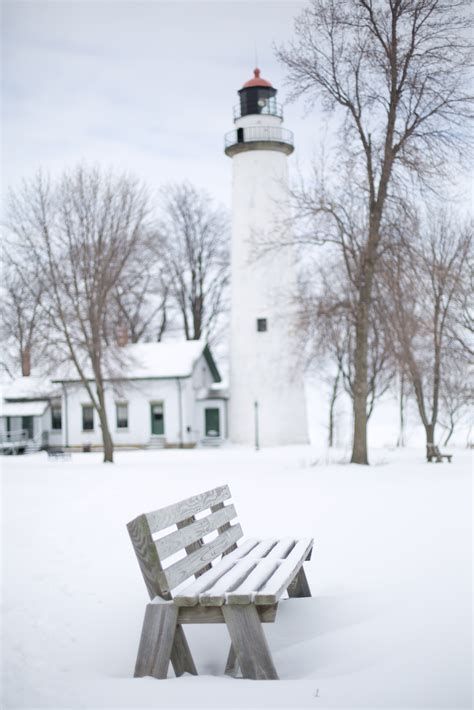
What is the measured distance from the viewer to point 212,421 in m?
38.0

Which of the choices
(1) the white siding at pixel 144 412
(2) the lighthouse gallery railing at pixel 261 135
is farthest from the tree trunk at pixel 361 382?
(1) the white siding at pixel 144 412

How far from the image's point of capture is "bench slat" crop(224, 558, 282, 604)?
4359mm

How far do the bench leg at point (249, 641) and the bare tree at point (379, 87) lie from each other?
22.4 ft

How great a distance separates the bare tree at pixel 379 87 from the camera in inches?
424

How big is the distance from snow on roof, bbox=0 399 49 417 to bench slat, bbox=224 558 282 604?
3442cm

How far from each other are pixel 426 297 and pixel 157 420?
16661 millimetres

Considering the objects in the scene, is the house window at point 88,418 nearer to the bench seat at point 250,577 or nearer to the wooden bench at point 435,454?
the wooden bench at point 435,454

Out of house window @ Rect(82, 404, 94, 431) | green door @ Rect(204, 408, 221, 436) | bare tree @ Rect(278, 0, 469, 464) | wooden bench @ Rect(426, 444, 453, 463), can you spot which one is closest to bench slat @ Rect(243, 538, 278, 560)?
bare tree @ Rect(278, 0, 469, 464)

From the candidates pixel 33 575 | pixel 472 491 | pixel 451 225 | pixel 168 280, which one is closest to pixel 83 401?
pixel 168 280

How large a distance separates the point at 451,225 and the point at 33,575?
2042cm

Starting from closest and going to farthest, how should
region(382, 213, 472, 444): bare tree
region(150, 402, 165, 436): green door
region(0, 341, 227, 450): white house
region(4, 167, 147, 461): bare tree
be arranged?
region(382, 213, 472, 444): bare tree
region(4, 167, 147, 461): bare tree
region(0, 341, 227, 450): white house
region(150, 402, 165, 436): green door

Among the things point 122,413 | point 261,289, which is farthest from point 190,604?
point 122,413

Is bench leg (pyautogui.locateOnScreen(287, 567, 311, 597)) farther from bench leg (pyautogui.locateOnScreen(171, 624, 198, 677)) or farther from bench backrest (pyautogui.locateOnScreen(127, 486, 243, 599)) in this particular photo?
bench leg (pyautogui.locateOnScreen(171, 624, 198, 677))

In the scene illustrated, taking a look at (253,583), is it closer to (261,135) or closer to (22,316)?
(22,316)
